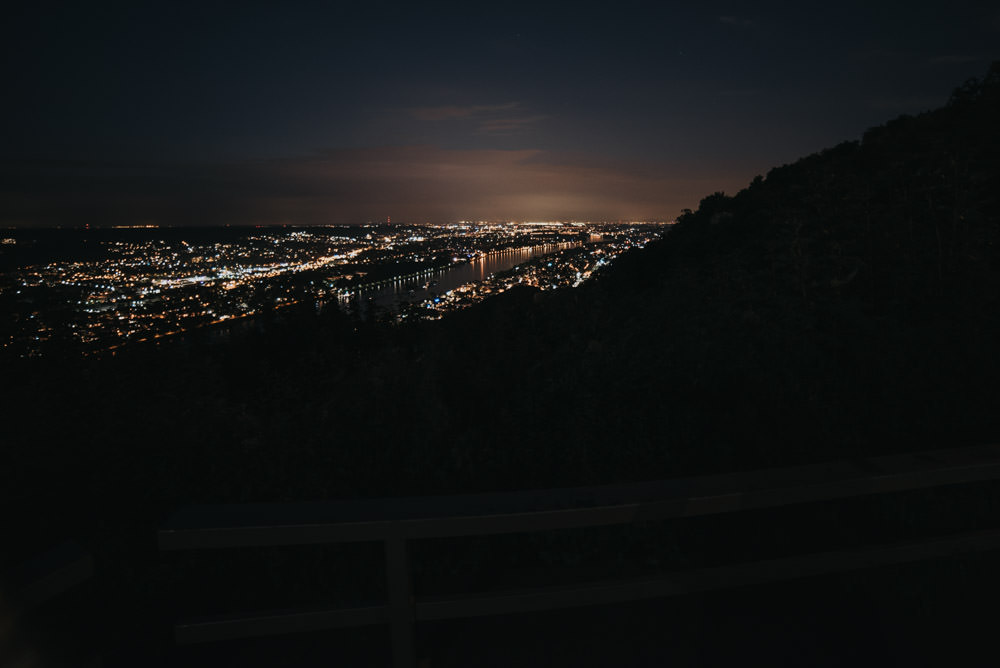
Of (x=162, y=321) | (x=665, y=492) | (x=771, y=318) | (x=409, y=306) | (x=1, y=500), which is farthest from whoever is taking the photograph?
(x=409, y=306)

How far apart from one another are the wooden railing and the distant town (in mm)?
3471

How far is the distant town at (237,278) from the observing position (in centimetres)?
450

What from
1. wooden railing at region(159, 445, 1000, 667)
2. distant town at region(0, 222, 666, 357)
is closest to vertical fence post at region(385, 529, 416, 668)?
wooden railing at region(159, 445, 1000, 667)

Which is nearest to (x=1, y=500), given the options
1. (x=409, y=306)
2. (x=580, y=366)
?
(x=580, y=366)

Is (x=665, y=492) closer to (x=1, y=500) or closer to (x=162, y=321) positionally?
(x=1, y=500)

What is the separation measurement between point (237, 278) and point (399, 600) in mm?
25179

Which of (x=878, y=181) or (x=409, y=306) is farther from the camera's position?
(x=878, y=181)

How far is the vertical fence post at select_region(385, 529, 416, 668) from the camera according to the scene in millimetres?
1673

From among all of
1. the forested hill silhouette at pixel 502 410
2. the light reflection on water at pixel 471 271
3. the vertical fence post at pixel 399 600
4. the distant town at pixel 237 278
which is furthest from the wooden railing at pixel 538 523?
the light reflection on water at pixel 471 271

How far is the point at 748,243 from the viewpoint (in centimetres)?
1370

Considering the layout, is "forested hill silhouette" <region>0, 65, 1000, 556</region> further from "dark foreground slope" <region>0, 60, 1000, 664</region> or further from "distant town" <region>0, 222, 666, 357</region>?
"distant town" <region>0, 222, 666, 357</region>

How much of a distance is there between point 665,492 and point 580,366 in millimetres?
1725

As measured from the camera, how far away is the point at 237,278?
23.6 m

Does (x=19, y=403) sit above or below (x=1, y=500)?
above
